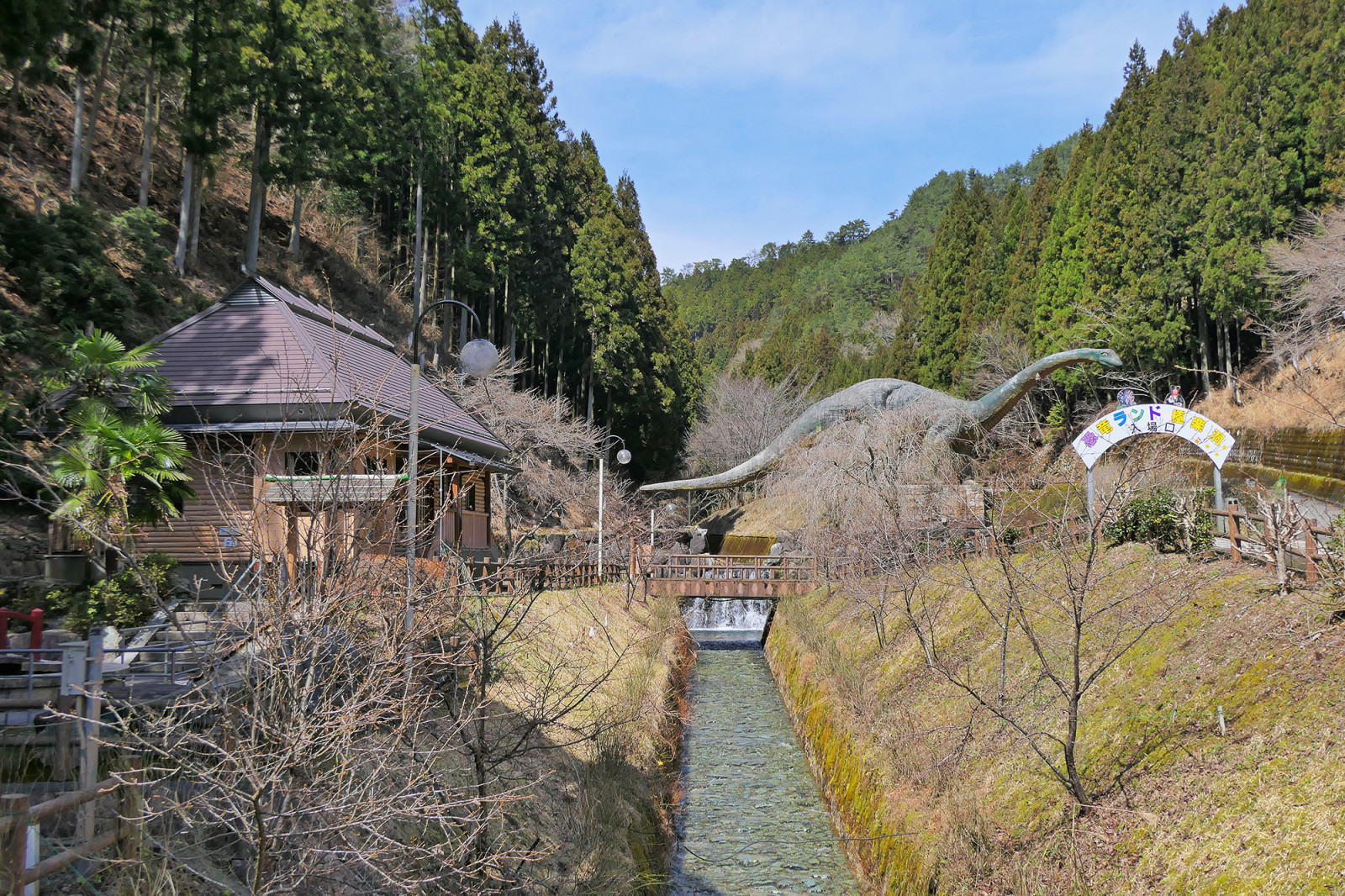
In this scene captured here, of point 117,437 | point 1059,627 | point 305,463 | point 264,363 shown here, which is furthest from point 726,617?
point 117,437

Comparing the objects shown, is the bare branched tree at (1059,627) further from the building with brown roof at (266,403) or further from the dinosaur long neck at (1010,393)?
the building with brown roof at (266,403)

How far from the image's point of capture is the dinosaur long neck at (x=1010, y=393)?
17.8m

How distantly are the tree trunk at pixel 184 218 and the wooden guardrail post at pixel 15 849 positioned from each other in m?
22.1

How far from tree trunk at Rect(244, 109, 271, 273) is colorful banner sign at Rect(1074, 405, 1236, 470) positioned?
2052cm

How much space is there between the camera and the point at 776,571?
82.9ft

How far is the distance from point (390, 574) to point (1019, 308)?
3527 centimetres

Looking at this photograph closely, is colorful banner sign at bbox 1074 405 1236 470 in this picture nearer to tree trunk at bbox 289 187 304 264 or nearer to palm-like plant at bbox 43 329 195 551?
palm-like plant at bbox 43 329 195 551

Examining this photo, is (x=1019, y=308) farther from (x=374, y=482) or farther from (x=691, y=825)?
(x=374, y=482)

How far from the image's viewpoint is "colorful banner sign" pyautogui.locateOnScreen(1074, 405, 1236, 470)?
1150 cm

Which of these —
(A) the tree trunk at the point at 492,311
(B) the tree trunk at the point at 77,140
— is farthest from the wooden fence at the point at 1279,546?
(A) the tree trunk at the point at 492,311

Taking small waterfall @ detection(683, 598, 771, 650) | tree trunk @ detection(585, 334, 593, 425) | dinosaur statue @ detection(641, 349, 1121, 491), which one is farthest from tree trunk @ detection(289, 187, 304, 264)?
small waterfall @ detection(683, 598, 771, 650)

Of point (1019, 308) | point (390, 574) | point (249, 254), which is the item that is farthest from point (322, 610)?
point (1019, 308)

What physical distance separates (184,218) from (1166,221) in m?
29.3

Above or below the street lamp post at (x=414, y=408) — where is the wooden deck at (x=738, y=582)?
below
